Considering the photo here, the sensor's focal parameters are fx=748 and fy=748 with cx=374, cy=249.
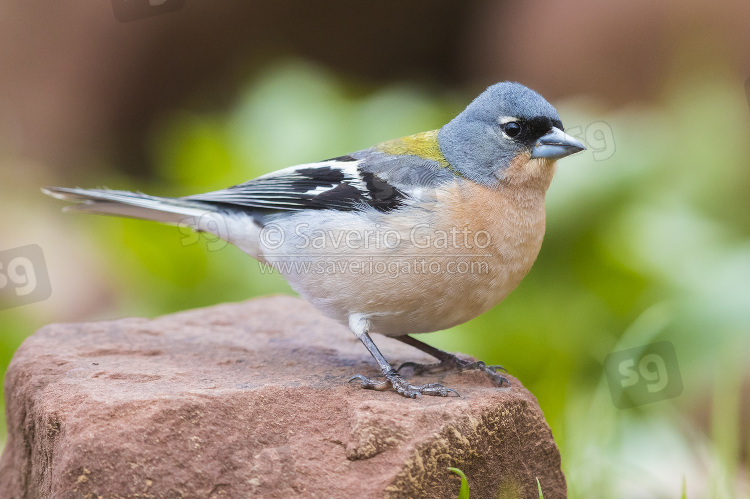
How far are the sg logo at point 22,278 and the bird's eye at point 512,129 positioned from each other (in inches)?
172

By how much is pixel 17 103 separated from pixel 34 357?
6098 millimetres

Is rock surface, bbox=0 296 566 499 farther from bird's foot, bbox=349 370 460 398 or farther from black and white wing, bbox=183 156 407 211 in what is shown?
black and white wing, bbox=183 156 407 211

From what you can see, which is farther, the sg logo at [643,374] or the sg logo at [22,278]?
the sg logo at [22,278]

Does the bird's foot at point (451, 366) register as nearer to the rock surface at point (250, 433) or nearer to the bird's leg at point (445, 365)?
the bird's leg at point (445, 365)

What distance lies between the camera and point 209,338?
4.47 m

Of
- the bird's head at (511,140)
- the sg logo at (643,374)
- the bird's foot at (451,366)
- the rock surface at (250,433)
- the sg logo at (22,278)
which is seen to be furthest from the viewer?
the sg logo at (22,278)

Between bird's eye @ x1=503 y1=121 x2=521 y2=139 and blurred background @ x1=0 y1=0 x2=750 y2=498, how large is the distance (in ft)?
6.34

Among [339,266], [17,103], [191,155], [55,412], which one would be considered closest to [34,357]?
[55,412]

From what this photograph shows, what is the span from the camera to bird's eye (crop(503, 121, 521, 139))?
12.6 ft

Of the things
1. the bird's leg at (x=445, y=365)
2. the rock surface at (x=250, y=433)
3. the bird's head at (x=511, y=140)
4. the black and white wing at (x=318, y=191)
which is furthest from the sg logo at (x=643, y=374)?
the black and white wing at (x=318, y=191)

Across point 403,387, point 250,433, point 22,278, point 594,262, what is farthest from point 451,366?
point 22,278

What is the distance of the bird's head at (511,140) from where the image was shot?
12.4 feet

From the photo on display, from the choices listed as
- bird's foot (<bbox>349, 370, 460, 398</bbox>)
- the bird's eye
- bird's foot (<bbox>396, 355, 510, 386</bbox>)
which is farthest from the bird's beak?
bird's foot (<bbox>349, 370, 460, 398</bbox>)

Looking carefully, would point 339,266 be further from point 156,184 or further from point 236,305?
point 156,184
